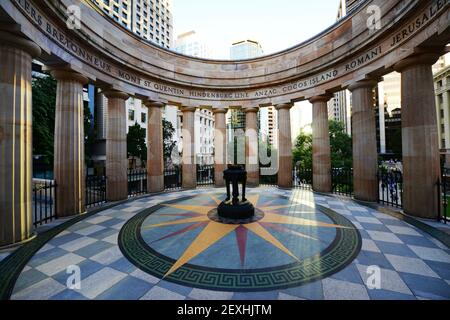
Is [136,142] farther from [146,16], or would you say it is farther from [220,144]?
[146,16]

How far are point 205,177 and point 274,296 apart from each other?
1645 centimetres

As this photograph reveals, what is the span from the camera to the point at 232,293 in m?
3.38

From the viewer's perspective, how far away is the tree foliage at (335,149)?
2538 cm

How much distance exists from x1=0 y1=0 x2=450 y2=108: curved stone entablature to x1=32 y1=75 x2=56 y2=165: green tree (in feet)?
42.2

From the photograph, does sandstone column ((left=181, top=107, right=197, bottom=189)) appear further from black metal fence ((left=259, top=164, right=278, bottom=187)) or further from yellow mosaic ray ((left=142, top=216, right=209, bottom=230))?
black metal fence ((left=259, top=164, right=278, bottom=187))

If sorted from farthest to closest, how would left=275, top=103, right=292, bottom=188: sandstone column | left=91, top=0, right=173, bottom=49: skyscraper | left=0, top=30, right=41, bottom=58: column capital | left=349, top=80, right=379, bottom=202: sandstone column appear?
left=91, top=0, right=173, bottom=49: skyscraper, left=275, top=103, right=292, bottom=188: sandstone column, left=349, top=80, right=379, bottom=202: sandstone column, left=0, top=30, right=41, bottom=58: column capital

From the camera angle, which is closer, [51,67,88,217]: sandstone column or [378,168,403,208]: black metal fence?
[51,67,88,217]: sandstone column

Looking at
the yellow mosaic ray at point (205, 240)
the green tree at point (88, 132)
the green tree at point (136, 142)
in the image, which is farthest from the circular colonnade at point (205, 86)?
the green tree at point (88, 132)

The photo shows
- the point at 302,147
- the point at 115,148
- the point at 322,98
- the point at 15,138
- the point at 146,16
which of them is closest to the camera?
the point at 15,138

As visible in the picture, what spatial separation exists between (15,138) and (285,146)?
43.2 ft

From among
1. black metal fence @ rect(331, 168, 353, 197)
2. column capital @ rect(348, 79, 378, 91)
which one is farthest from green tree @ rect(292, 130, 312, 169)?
column capital @ rect(348, 79, 378, 91)

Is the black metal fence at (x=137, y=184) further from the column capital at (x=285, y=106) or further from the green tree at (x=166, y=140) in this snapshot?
the green tree at (x=166, y=140)

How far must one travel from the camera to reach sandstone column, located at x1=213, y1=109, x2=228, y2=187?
14828 millimetres

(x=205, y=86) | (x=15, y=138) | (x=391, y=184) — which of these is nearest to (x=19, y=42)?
(x=15, y=138)
